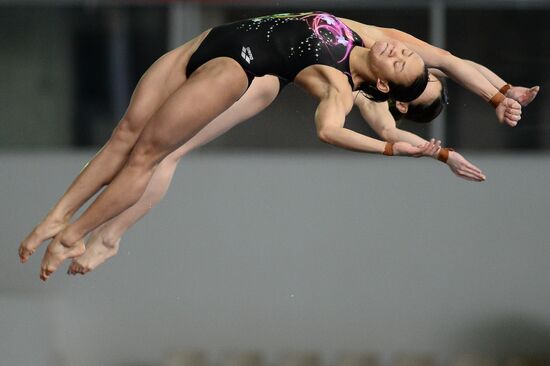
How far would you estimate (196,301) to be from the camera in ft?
21.0

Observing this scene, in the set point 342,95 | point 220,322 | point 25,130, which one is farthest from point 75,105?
point 342,95

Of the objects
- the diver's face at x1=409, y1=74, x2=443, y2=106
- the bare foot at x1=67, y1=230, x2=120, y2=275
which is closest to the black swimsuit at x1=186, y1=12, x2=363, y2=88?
the diver's face at x1=409, y1=74, x2=443, y2=106

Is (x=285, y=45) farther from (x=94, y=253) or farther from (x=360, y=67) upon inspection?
(x=94, y=253)

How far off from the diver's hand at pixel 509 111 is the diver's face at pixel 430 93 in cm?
23

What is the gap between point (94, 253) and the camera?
4.47m

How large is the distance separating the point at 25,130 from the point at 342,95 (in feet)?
8.50

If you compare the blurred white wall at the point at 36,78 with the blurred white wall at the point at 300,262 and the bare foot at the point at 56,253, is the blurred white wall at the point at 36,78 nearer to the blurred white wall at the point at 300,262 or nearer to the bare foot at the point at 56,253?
the blurred white wall at the point at 300,262

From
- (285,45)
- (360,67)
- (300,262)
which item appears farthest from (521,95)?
(300,262)

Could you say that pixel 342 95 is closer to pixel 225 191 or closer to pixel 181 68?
pixel 181 68

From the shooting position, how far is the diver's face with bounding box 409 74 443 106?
415 centimetres

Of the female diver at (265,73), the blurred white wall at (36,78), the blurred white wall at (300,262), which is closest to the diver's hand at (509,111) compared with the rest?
the female diver at (265,73)

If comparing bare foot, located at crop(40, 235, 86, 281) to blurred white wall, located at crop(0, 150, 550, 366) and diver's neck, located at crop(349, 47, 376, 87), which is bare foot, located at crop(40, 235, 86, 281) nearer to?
diver's neck, located at crop(349, 47, 376, 87)

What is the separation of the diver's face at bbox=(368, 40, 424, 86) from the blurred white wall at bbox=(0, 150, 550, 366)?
2.30m

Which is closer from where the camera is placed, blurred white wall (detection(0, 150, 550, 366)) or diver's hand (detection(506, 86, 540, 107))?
diver's hand (detection(506, 86, 540, 107))
